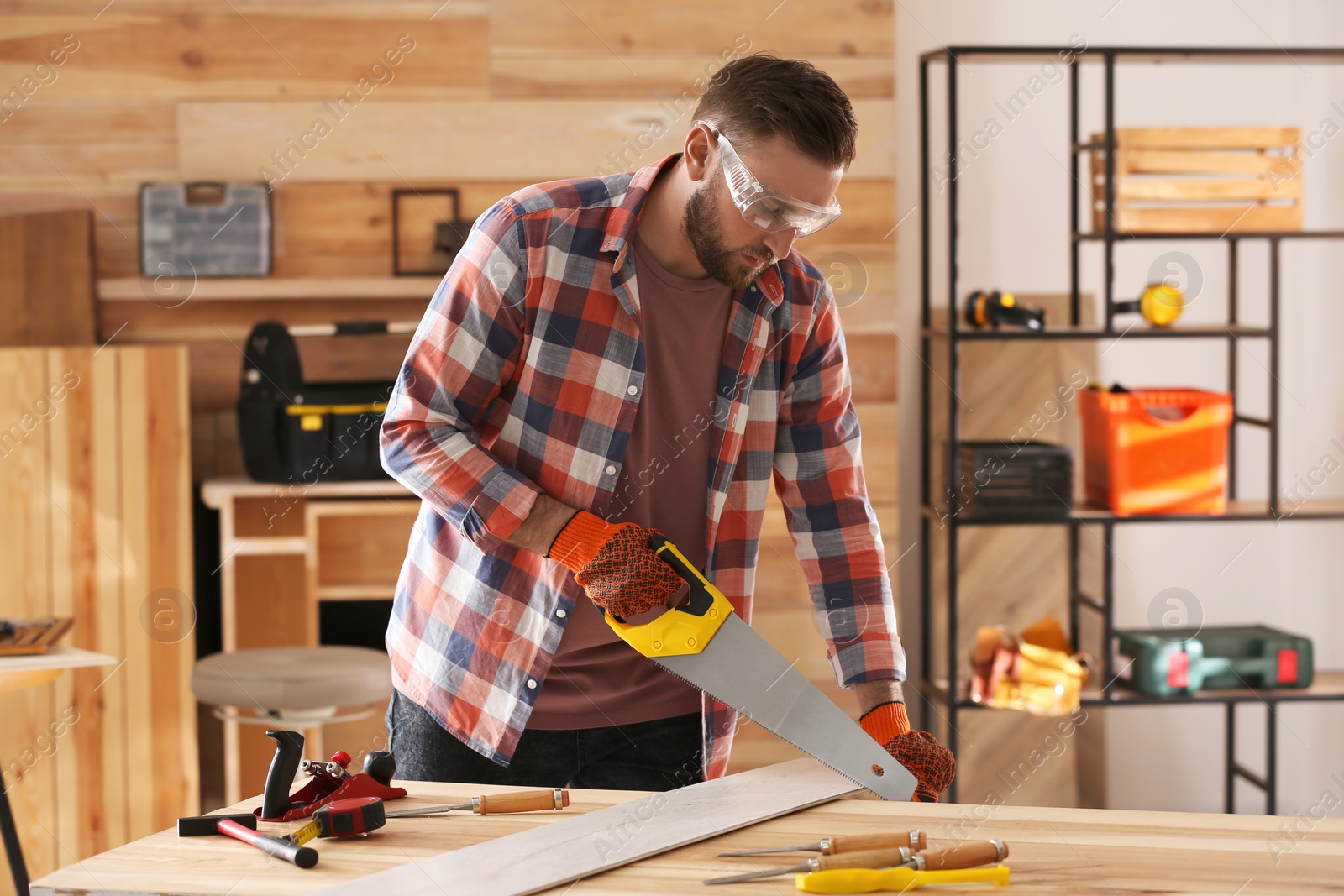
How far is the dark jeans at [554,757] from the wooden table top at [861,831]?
224mm

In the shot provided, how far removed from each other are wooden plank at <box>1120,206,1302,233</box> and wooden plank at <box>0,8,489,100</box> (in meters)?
1.75

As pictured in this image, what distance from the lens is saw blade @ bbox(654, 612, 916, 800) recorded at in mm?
1334

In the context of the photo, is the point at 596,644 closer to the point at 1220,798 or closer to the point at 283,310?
the point at 283,310

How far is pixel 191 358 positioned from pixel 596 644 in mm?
2101

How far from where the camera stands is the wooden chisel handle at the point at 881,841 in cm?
112

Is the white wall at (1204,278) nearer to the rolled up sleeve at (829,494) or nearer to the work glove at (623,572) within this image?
the rolled up sleeve at (829,494)

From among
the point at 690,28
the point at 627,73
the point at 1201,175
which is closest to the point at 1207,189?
the point at 1201,175

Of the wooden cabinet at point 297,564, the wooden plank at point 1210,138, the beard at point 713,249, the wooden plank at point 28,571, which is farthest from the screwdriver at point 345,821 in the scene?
the wooden plank at point 1210,138

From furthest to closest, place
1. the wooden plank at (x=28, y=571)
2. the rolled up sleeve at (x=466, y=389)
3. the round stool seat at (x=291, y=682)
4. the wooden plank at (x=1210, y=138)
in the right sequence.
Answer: the wooden plank at (x=1210, y=138), the wooden plank at (x=28, y=571), the round stool seat at (x=291, y=682), the rolled up sleeve at (x=466, y=389)

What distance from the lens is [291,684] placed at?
8.20 feet

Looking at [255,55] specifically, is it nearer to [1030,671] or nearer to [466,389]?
[466,389]

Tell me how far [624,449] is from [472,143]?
1835 mm

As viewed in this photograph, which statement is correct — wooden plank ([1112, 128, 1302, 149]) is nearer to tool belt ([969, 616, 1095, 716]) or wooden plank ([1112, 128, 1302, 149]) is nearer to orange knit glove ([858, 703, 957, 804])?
tool belt ([969, 616, 1095, 716])

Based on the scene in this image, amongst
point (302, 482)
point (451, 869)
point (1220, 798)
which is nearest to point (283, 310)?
point (302, 482)
